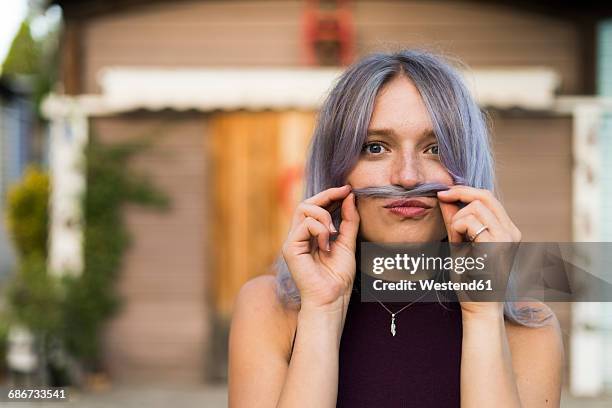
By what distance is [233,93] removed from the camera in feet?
23.9

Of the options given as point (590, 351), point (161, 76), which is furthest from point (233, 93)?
point (590, 351)

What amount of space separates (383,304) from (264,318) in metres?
0.27

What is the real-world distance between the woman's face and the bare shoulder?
250 mm

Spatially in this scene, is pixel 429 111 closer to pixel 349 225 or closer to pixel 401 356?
pixel 349 225

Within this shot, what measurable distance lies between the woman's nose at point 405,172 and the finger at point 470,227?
0.13 m

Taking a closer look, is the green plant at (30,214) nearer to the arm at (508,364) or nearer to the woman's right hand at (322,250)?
the woman's right hand at (322,250)

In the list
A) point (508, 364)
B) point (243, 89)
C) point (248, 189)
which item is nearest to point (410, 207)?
point (508, 364)

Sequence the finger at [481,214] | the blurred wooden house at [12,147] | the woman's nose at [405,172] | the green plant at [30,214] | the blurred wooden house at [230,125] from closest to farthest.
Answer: the finger at [481,214] → the woman's nose at [405,172] → the blurred wooden house at [230,125] → the green plant at [30,214] → the blurred wooden house at [12,147]

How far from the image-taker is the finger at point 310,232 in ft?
5.33

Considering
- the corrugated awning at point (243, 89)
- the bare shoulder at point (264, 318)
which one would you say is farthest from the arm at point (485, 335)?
the corrugated awning at point (243, 89)

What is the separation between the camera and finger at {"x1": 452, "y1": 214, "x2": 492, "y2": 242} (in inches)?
61.0

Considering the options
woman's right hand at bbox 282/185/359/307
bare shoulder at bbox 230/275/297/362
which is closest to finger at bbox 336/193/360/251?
woman's right hand at bbox 282/185/359/307

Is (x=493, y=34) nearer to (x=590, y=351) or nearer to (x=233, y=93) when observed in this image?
(x=233, y=93)

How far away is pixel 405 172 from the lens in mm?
1656
